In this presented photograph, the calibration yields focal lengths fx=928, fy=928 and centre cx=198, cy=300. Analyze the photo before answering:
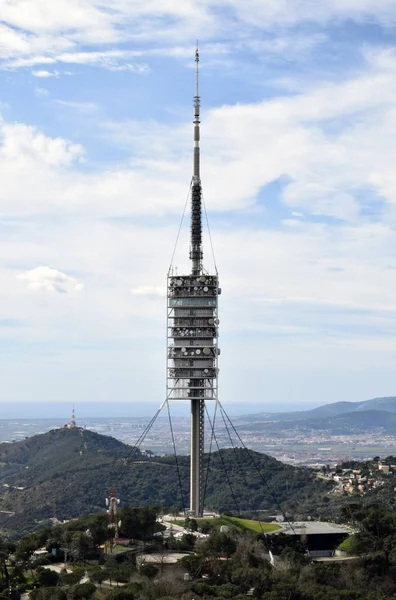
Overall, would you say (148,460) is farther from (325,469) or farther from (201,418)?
(201,418)

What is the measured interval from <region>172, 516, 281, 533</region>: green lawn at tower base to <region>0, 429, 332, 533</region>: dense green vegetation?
89.0ft

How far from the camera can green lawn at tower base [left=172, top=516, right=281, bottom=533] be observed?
2916 inches

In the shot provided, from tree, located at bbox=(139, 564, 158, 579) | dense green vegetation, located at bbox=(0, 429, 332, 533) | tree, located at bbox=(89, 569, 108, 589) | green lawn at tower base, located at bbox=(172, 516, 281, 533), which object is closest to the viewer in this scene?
tree, located at bbox=(89, 569, 108, 589)

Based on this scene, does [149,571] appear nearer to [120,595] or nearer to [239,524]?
[120,595]

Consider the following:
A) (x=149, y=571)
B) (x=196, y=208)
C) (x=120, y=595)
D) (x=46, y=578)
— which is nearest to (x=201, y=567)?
(x=149, y=571)

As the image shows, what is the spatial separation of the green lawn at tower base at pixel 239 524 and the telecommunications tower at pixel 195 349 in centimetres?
279

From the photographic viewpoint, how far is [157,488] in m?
133

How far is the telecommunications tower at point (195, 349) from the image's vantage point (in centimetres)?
7794

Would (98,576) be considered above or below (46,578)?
above

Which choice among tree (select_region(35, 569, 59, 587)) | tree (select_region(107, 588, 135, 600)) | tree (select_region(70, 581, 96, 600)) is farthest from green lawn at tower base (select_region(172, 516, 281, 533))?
tree (select_region(107, 588, 135, 600))

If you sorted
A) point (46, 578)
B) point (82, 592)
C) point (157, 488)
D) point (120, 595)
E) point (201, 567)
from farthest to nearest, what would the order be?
point (157, 488) < point (201, 567) < point (46, 578) < point (82, 592) < point (120, 595)

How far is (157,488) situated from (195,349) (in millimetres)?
59828

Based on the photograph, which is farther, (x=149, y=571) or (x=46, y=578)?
(x=149, y=571)

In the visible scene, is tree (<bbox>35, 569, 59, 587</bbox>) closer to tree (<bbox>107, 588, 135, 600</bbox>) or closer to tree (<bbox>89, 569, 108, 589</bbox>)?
tree (<bbox>89, 569, 108, 589</bbox>)
